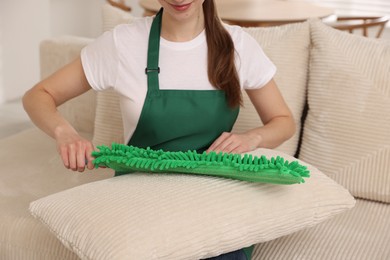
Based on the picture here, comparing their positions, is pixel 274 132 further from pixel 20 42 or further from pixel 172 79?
pixel 20 42

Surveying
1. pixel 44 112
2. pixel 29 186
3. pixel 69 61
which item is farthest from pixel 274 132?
pixel 69 61

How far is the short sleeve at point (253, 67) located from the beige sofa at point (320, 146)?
235mm

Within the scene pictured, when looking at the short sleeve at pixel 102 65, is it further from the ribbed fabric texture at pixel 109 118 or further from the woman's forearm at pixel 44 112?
the ribbed fabric texture at pixel 109 118

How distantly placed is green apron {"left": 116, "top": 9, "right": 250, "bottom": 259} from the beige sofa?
A: 0.94 feet

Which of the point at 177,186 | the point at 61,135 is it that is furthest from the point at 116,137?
the point at 177,186

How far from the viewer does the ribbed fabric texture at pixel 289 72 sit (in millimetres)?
1921

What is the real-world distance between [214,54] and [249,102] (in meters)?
0.31

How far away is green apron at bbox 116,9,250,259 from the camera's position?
1.60m

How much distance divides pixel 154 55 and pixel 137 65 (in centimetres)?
5

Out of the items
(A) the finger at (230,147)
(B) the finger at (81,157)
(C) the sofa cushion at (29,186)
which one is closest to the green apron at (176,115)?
(A) the finger at (230,147)

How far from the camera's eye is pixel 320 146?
1.88m

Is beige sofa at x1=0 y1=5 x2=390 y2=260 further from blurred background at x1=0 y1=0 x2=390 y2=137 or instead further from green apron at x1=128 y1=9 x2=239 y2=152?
blurred background at x1=0 y1=0 x2=390 y2=137

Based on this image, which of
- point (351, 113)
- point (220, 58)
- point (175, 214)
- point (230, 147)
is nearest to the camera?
point (175, 214)

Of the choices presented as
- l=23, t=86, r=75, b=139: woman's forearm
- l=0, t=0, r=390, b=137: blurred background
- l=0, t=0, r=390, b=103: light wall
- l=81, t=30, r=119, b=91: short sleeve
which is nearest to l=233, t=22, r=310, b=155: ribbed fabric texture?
l=81, t=30, r=119, b=91: short sleeve
